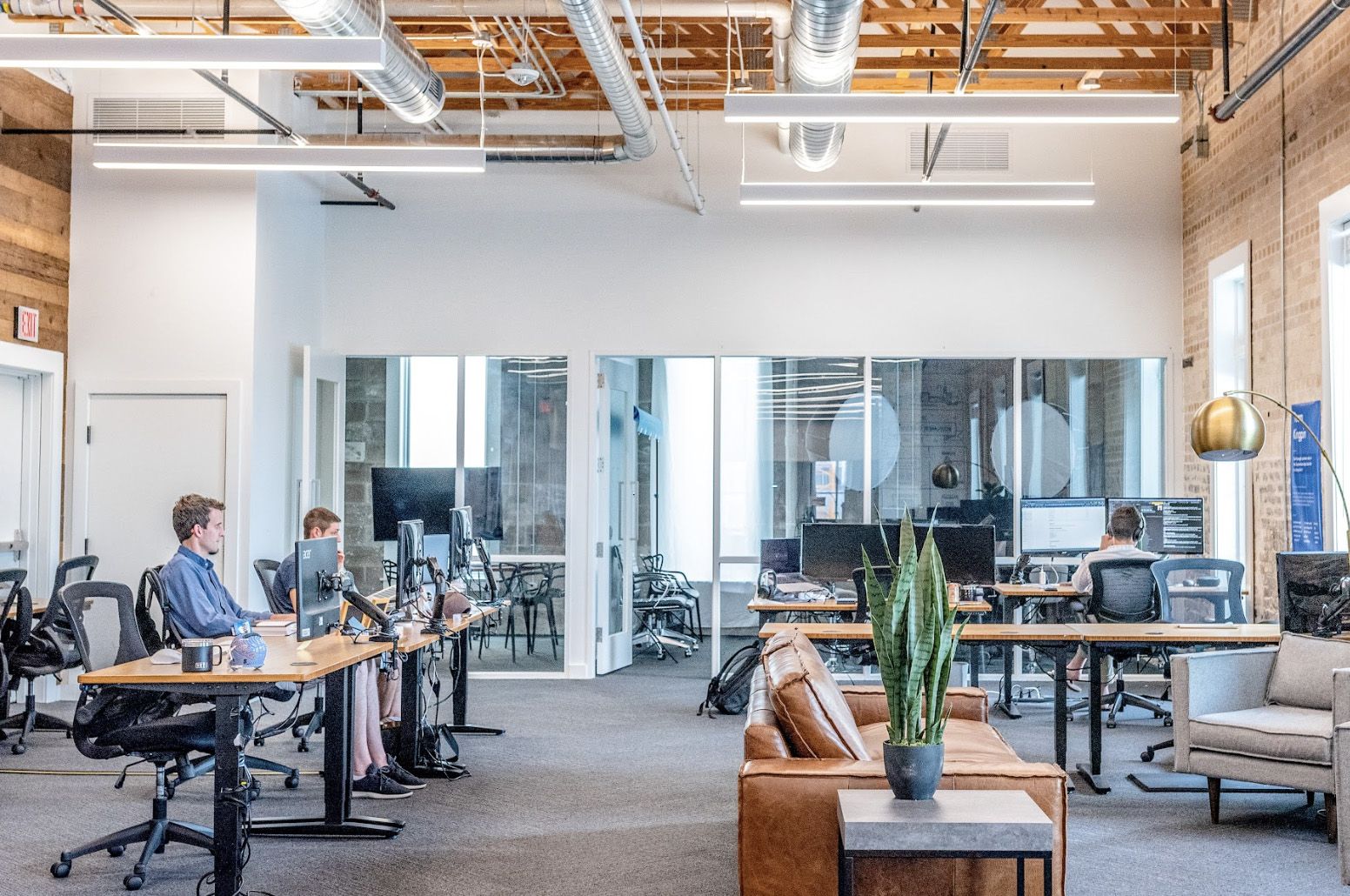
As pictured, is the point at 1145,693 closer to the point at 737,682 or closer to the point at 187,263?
the point at 737,682

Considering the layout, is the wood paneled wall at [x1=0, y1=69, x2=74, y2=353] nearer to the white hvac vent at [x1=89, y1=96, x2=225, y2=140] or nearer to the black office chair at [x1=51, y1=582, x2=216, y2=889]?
the white hvac vent at [x1=89, y1=96, x2=225, y2=140]

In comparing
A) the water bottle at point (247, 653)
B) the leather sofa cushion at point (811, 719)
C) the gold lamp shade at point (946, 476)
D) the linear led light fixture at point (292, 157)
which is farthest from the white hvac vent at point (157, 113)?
→ the leather sofa cushion at point (811, 719)

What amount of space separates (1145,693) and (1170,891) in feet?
15.5

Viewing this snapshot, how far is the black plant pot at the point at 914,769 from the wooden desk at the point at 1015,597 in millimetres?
4153

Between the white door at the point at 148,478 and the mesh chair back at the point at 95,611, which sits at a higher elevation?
the white door at the point at 148,478

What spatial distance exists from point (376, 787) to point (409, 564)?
1.01 m

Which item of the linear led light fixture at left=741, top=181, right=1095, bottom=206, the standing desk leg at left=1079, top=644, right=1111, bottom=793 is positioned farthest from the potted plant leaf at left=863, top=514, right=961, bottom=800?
the linear led light fixture at left=741, top=181, right=1095, bottom=206

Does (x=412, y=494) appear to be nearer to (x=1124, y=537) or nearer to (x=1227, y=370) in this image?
(x=1124, y=537)

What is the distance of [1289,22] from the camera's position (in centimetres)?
739

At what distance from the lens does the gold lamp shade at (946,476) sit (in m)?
9.41

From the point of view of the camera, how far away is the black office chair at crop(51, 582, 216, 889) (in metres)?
4.37

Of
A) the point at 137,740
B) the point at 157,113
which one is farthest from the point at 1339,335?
the point at 157,113

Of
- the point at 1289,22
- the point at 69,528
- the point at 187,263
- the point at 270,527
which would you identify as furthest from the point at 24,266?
the point at 1289,22

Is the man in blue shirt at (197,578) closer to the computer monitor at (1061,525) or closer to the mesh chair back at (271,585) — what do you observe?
the mesh chair back at (271,585)
